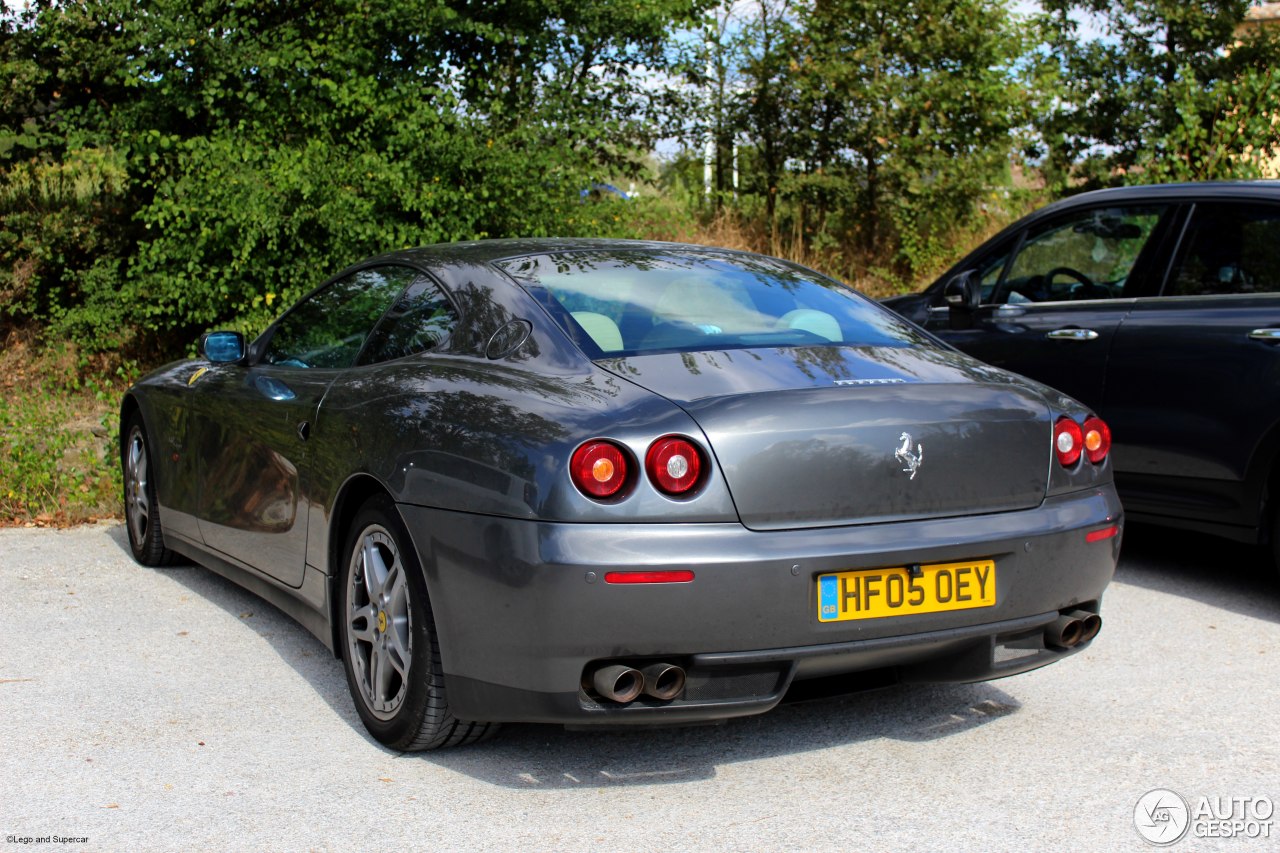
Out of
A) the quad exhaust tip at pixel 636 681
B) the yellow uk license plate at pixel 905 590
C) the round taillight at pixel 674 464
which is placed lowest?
the quad exhaust tip at pixel 636 681

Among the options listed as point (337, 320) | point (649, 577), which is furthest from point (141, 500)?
point (649, 577)

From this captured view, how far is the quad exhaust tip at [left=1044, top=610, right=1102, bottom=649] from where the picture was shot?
370 centimetres

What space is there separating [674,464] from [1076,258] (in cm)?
371

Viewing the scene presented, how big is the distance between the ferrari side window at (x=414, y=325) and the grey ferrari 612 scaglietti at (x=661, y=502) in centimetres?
1

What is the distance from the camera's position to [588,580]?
3.13 metres

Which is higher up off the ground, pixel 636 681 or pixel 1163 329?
pixel 1163 329

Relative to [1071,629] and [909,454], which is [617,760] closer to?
[909,454]

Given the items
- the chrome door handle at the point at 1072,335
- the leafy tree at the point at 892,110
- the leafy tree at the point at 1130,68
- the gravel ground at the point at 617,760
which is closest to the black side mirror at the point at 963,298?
the chrome door handle at the point at 1072,335

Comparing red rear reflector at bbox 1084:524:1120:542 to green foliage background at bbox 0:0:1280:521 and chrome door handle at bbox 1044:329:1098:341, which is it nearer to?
chrome door handle at bbox 1044:329:1098:341

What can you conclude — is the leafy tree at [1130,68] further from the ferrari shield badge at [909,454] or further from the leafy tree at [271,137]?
the ferrari shield badge at [909,454]

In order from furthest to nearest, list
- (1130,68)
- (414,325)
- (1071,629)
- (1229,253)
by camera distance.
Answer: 1. (1130,68)
2. (1229,253)
3. (414,325)
4. (1071,629)

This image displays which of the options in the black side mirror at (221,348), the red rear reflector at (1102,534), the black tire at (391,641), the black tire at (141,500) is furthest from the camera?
the black tire at (141,500)

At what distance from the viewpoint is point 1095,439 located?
153 inches
